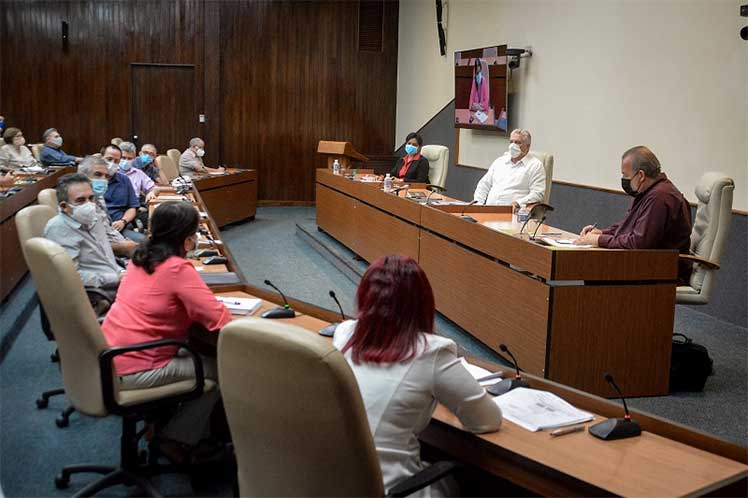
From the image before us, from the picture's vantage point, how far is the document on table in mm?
2207

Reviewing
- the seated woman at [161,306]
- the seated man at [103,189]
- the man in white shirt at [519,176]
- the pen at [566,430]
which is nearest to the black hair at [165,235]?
the seated woman at [161,306]

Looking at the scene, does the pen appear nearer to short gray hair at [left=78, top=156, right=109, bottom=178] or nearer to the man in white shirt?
short gray hair at [left=78, top=156, right=109, bottom=178]

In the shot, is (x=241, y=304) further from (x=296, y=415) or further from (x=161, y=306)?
(x=296, y=415)

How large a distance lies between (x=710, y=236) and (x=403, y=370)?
3250mm

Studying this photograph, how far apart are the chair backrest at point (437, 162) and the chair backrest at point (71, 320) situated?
619cm

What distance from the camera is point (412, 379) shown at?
2027 millimetres

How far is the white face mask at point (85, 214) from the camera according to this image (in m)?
3.92

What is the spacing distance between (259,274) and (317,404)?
230 inches

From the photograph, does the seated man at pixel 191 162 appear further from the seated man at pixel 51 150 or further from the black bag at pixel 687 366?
the black bag at pixel 687 366

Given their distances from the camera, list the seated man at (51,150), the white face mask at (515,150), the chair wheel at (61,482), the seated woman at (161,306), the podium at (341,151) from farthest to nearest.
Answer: the podium at (341,151) < the seated man at (51,150) < the white face mask at (515,150) < the chair wheel at (61,482) < the seated woman at (161,306)

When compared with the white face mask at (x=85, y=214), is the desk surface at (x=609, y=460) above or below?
below

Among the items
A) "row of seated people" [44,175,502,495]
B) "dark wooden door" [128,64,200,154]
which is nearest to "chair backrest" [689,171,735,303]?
"row of seated people" [44,175,502,495]

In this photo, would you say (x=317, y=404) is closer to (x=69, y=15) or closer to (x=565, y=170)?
(x=565, y=170)

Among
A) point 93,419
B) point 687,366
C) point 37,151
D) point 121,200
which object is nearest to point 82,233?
point 93,419
